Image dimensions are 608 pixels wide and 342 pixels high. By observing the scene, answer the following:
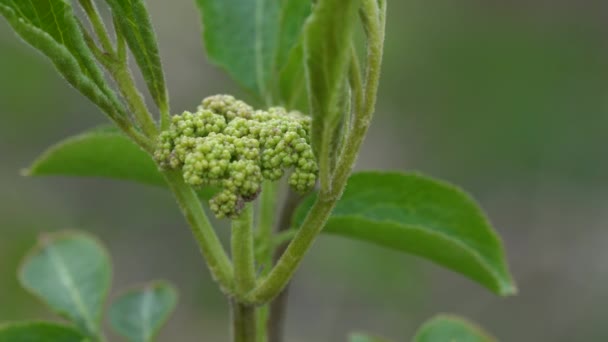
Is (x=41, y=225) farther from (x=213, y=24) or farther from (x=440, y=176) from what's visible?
(x=213, y=24)

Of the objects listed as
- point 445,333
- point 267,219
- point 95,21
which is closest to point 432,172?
point 445,333

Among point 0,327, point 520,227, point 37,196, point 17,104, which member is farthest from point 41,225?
point 0,327

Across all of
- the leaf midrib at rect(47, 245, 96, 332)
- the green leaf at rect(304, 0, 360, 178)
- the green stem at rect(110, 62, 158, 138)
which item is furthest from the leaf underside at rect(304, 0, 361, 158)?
the leaf midrib at rect(47, 245, 96, 332)

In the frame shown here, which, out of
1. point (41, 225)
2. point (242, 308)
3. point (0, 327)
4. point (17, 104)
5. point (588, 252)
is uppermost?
point (242, 308)

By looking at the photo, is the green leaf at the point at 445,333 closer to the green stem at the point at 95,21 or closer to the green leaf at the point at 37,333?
the green leaf at the point at 37,333

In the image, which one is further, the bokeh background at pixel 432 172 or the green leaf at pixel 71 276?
the bokeh background at pixel 432 172

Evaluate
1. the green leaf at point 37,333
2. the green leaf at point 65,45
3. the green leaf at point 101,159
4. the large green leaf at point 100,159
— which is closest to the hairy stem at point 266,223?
the green leaf at point 101,159

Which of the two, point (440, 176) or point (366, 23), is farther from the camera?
point (440, 176)
